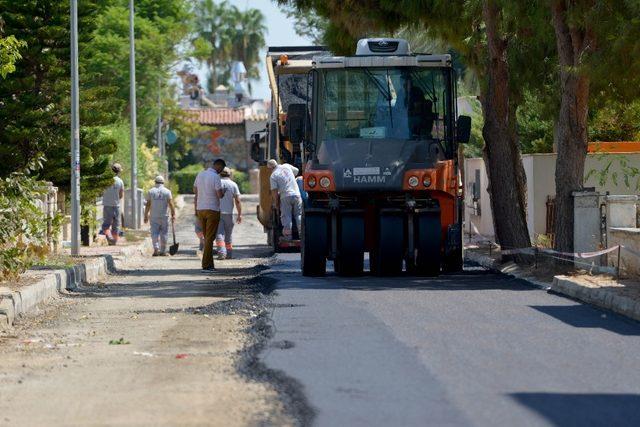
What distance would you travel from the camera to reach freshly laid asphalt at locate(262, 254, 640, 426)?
28.3 feet

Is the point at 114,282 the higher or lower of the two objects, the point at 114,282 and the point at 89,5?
the lower

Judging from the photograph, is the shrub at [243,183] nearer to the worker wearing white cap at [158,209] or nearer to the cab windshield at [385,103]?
the worker wearing white cap at [158,209]

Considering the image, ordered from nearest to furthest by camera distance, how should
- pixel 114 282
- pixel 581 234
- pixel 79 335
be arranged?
1. pixel 79 335
2. pixel 581 234
3. pixel 114 282

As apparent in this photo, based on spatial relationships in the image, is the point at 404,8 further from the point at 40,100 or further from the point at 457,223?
the point at 40,100

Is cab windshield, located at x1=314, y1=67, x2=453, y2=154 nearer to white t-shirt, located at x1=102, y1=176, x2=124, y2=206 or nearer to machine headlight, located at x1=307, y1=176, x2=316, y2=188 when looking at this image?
machine headlight, located at x1=307, y1=176, x2=316, y2=188

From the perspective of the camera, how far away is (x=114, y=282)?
72.0ft

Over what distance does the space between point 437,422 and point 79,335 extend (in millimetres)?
5972

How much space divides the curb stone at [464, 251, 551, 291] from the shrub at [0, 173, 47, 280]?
259 inches

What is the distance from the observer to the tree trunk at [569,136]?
2048 centimetres

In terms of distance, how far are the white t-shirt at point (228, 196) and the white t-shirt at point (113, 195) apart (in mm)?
4860

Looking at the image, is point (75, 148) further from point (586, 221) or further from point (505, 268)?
point (586, 221)

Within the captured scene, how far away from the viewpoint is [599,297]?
1587 cm

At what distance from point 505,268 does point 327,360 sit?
1174 centimetres

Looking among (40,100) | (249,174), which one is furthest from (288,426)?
(249,174)
